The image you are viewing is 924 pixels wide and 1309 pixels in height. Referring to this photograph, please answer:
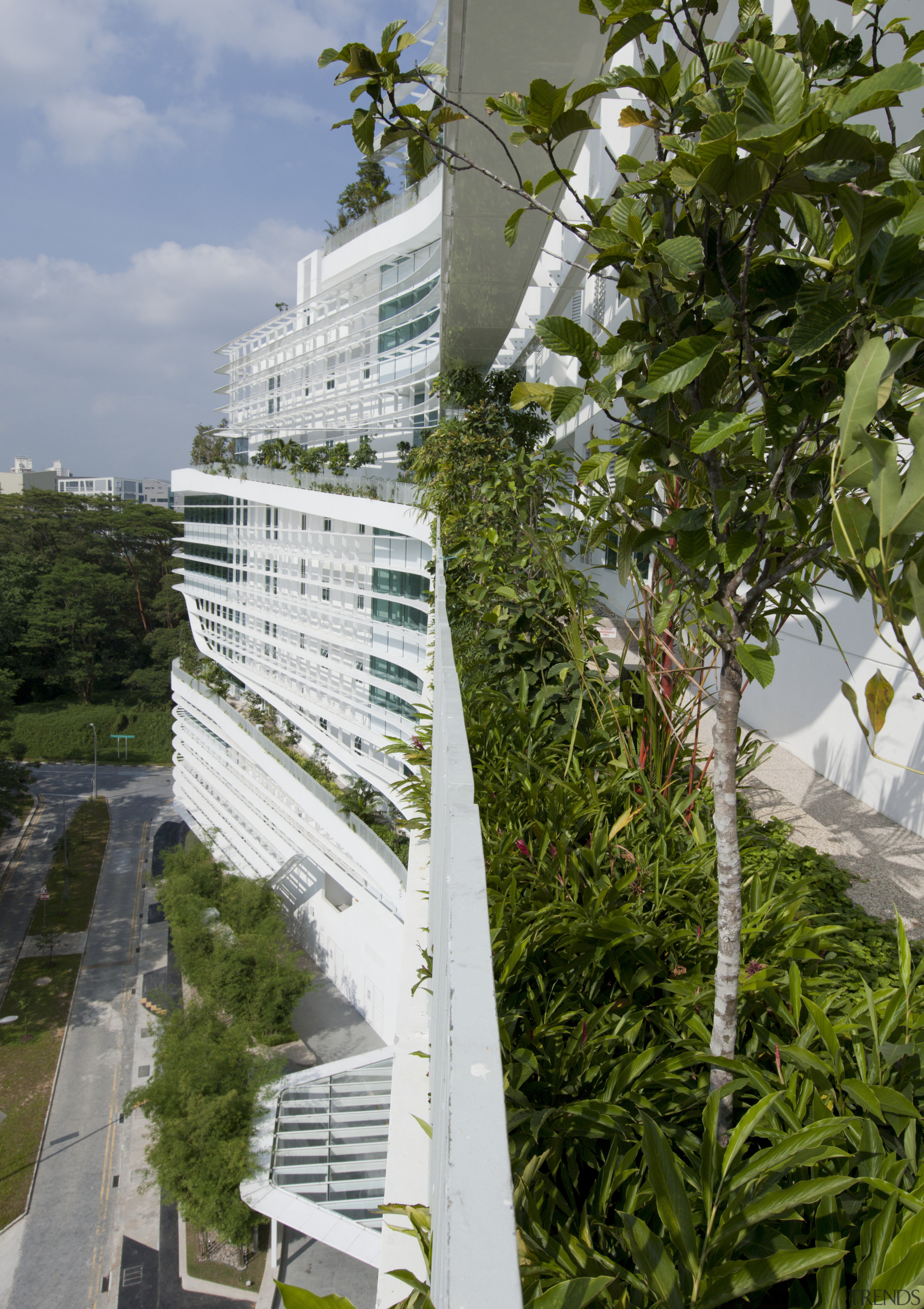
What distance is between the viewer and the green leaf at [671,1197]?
34.5 inches

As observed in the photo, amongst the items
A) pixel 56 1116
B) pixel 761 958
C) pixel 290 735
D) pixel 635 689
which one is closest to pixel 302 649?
pixel 290 735

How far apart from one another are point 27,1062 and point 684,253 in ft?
70.5

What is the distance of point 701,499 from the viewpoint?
Answer: 1.65 meters

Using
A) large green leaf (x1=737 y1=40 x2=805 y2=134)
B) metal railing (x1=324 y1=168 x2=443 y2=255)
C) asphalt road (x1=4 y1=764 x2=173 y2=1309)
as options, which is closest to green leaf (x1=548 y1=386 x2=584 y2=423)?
large green leaf (x1=737 y1=40 x2=805 y2=134)

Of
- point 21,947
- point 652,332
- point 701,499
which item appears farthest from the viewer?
point 21,947

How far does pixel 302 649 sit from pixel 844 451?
1844 centimetres

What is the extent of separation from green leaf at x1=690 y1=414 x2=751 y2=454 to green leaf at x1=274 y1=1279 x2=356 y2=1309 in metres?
0.97

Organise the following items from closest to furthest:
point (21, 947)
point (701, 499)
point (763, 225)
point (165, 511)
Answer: point (763, 225), point (701, 499), point (21, 947), point (165, 511)

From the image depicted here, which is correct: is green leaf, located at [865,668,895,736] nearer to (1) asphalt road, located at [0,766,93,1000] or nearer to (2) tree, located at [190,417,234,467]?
(1) asphalt road, located at [0,766,93,1000]

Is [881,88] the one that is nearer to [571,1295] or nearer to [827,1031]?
[571,1295]

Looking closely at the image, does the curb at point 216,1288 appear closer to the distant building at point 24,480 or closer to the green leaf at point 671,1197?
the green leaf at point 671,1197

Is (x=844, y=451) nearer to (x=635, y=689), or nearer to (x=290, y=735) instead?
(x=635, y=689)

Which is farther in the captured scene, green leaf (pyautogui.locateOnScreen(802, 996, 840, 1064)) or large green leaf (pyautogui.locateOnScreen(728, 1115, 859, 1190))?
green leaf (pyautogui.locateOnScreen(802, 996, 840, 1064))

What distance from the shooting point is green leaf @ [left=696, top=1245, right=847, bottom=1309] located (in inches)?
33.3
